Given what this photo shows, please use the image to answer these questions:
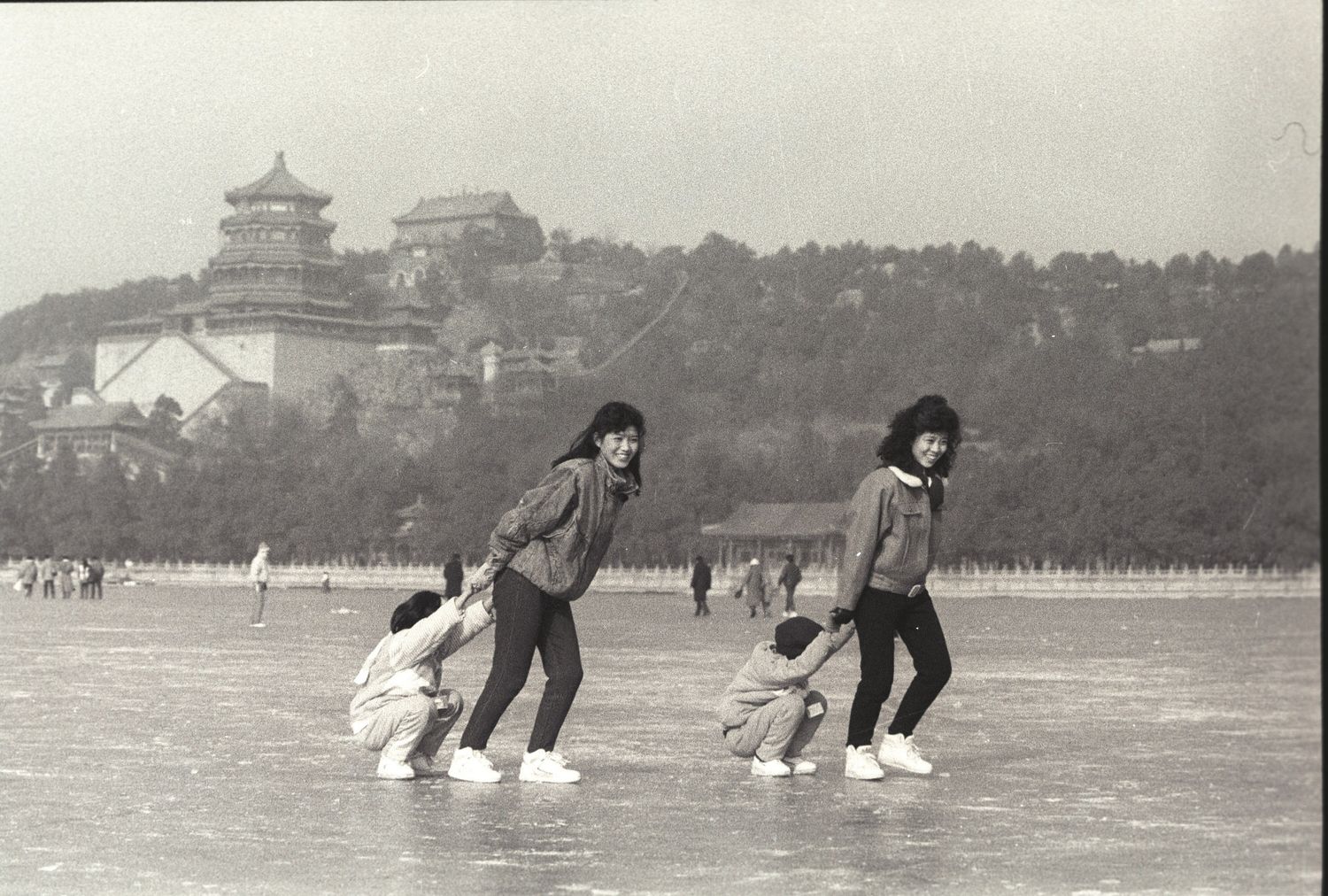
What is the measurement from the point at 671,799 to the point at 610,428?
99 cm

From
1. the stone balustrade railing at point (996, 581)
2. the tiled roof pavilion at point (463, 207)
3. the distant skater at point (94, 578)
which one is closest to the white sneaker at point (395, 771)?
the distant skater at point (94, 578)

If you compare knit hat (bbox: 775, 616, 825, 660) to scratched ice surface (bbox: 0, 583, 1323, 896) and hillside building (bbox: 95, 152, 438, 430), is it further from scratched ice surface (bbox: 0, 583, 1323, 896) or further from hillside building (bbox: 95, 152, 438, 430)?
hillside building (bbox: 95, 152, 438, 430)

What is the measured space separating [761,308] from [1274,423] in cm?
6553

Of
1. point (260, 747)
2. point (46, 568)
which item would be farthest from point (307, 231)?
point (260, 747)

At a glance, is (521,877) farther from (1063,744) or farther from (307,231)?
(307,231)

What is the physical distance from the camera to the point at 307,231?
232 ft

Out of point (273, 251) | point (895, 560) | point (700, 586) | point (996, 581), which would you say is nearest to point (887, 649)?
point (895, 560)

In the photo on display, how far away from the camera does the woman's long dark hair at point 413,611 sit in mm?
5816

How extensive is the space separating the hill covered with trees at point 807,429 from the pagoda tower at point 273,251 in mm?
7079

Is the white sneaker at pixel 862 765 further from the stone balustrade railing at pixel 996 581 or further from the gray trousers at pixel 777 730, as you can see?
the stone balustrade railing at pixel 996 581

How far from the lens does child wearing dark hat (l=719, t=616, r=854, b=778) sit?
19.2 ft

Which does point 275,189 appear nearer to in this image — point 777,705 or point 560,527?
point 777,705

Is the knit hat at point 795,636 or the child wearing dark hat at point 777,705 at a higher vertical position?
the knit hat at point 795,636

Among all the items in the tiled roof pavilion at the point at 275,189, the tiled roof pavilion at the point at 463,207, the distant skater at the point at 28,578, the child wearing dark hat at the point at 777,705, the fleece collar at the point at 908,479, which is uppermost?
the tiled roof pavilion at the point at 463,207
